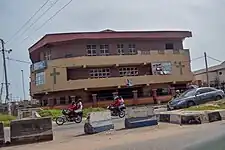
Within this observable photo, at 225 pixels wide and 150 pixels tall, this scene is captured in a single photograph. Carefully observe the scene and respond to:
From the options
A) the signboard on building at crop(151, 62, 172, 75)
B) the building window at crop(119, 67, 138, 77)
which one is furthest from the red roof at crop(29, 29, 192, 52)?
the building window at crop(119, 67, 138, 77)

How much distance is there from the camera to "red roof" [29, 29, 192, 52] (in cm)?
4316

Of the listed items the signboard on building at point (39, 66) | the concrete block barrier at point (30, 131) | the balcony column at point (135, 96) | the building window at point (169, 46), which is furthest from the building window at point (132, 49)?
the concrete block barrier at point (30, 131)

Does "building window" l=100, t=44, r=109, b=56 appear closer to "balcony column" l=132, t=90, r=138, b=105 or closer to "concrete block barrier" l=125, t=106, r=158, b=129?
"balcony column" l=132, t=90, r=138, b=105

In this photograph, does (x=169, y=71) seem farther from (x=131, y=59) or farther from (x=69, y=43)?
(x=69, y=43)

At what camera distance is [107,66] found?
44.5m

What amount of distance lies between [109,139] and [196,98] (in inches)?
498

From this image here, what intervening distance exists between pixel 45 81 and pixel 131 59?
1016 cm

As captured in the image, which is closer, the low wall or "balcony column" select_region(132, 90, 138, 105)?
the low wall

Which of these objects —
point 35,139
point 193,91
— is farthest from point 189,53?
point 35,139

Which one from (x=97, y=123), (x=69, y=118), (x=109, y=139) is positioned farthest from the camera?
(x=69, y=118)

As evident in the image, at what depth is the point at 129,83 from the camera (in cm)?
4431

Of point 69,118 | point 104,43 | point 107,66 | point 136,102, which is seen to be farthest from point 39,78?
point 69,118

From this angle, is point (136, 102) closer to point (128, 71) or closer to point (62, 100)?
point (128, 71)

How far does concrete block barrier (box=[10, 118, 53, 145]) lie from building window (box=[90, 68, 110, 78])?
2892 centimetres
